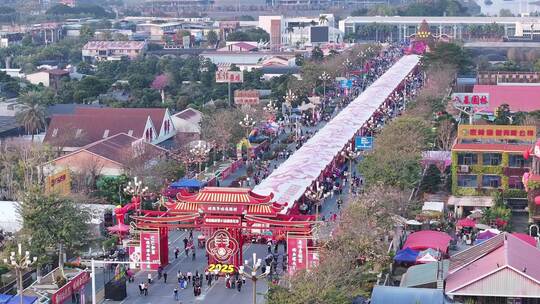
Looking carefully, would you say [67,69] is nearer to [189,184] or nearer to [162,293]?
[189,184]

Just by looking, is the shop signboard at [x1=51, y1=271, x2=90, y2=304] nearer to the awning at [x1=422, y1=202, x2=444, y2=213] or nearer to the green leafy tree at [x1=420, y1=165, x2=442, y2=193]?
the awning at [x1=422, y1=202, x2=444, y2=213]

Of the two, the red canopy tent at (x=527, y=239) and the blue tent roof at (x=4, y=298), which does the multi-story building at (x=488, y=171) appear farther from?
the blue tent roof at (x=4, y=298)

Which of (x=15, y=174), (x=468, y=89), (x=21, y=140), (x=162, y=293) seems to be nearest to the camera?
(x=162, y=293)

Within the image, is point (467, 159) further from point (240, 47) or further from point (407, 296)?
point (240, 47)

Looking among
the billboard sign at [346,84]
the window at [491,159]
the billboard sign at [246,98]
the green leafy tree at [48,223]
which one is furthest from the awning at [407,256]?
the billboard sign at [346,84]

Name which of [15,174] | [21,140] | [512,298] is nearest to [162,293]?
[512,298]

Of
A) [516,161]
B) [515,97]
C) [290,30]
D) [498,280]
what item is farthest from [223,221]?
[290,30]

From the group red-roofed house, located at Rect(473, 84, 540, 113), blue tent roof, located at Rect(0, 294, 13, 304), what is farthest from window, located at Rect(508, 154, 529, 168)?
blue tent roof, located at Rect(0, 294, 13, 304)
